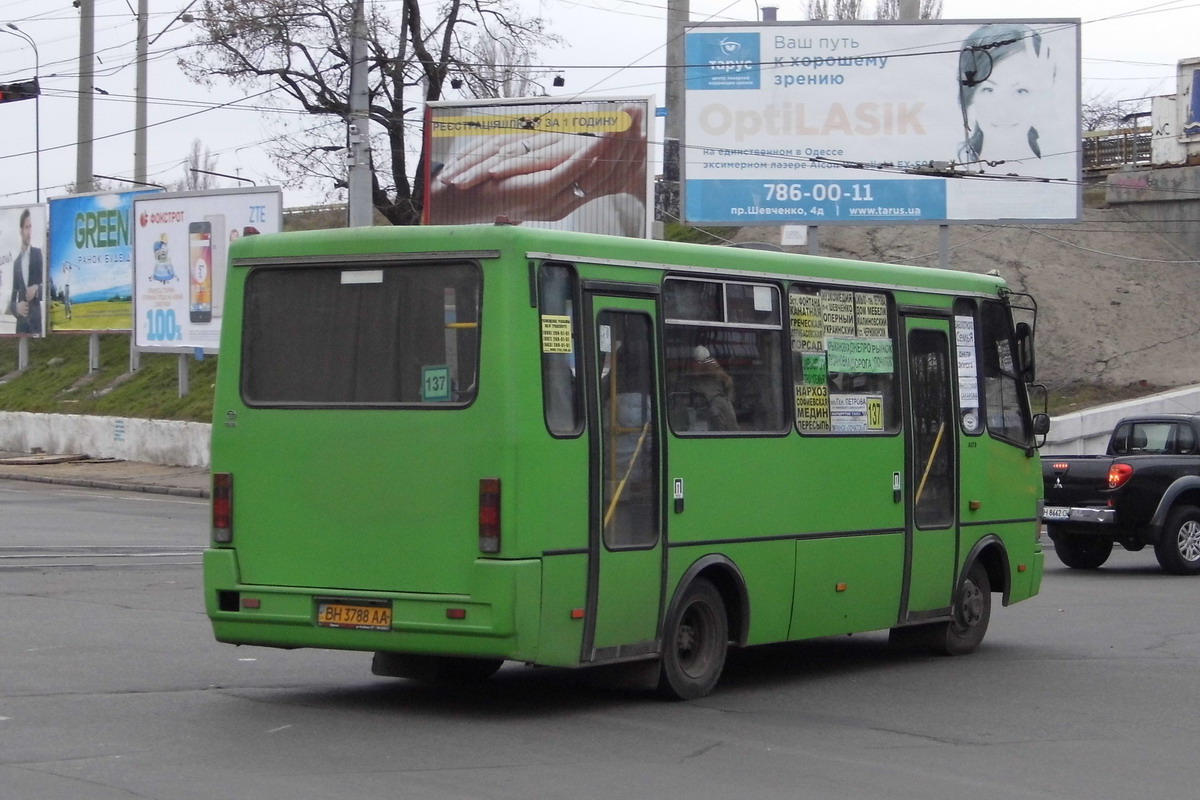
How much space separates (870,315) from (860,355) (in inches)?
12.1

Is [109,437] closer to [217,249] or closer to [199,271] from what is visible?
[199,271]

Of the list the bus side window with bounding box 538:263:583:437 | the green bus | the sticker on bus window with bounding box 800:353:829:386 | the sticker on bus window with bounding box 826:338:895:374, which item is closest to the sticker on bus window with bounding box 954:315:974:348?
the sticker on bus window with bounding box 826:338:895:374

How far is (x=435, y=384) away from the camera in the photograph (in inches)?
348

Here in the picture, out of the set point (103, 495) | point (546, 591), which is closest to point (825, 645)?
point (546, 591)

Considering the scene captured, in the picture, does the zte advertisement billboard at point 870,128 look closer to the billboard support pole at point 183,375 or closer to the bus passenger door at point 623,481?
the billboard support pole at point 183,375

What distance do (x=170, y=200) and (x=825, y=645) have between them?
26.7 m

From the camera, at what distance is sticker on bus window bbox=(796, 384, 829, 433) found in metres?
10.6

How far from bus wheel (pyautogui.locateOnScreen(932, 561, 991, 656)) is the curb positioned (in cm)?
2038

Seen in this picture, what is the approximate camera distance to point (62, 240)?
4088 centimetres

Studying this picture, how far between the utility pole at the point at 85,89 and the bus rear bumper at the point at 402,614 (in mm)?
35834

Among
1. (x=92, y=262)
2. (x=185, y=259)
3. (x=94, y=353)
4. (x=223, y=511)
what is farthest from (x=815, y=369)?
(x=94, y=353)

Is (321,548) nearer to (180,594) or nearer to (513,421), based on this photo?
(513,421)

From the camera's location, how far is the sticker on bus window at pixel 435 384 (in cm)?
880

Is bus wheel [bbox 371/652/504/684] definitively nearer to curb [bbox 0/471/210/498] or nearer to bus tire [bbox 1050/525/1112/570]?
bus tire [bbox 1050/525/1112/570]
